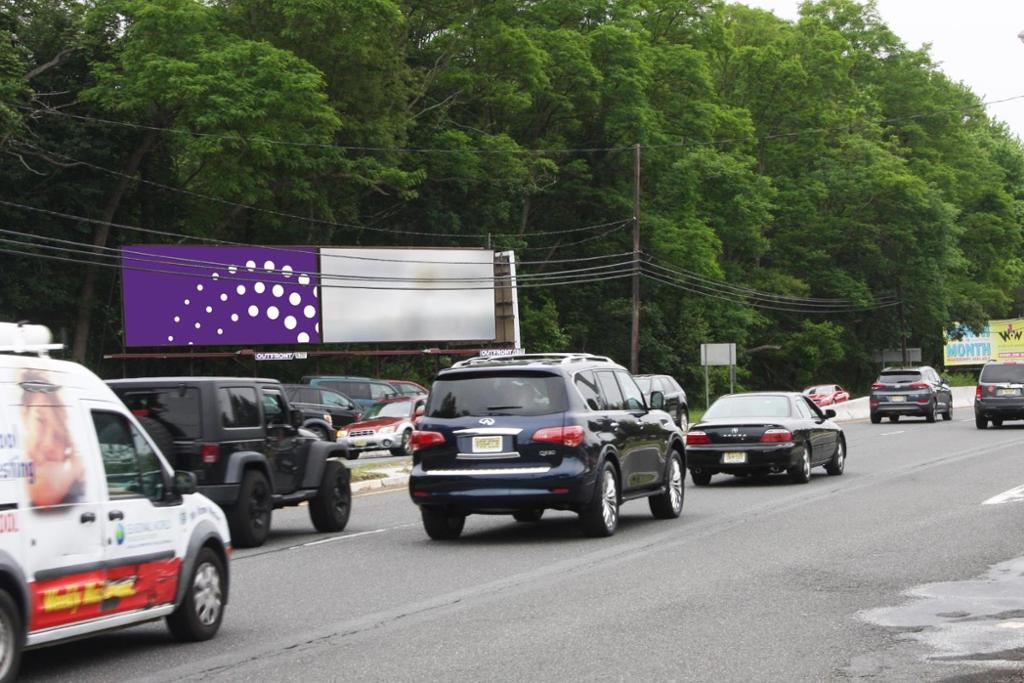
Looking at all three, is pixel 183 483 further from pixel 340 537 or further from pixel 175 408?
pixel 340 537

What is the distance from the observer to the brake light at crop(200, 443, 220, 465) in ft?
49.7

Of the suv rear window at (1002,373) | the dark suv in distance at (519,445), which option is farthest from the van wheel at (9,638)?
the suv rear window at (1002,373)

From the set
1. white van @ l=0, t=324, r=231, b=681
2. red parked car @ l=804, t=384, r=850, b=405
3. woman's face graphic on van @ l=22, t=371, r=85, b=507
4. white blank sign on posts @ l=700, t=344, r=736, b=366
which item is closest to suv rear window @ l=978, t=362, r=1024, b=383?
white blank sign on posts @ l=700, t=344, r=736, b=366

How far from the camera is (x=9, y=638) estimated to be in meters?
7.75

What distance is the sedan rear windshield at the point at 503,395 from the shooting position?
51.1 ft

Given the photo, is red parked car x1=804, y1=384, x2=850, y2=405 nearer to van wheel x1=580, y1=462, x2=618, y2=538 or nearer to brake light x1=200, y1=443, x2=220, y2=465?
van wheel x1=580, y1=462, x2=618, y2=538

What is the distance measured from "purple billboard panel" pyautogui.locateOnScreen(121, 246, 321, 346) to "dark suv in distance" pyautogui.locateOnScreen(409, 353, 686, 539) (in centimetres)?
3576

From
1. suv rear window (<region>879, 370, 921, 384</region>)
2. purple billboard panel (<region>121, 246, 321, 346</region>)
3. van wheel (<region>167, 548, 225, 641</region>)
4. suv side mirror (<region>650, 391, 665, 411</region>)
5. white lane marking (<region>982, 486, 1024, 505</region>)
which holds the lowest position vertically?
white lane marking (<region>982, 486, 1024, 505</region>)

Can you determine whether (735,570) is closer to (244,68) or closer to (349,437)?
(349,437)

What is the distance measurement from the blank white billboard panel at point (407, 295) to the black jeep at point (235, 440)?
3690 centimetres

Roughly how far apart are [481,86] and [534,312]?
32.4ft

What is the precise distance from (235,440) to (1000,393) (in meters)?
30.4

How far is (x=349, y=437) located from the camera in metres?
35.9

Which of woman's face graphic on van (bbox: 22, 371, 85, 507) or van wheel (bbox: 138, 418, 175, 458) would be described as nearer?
woman's face graphic on van (bbox: 22, 371, 85, 507)
